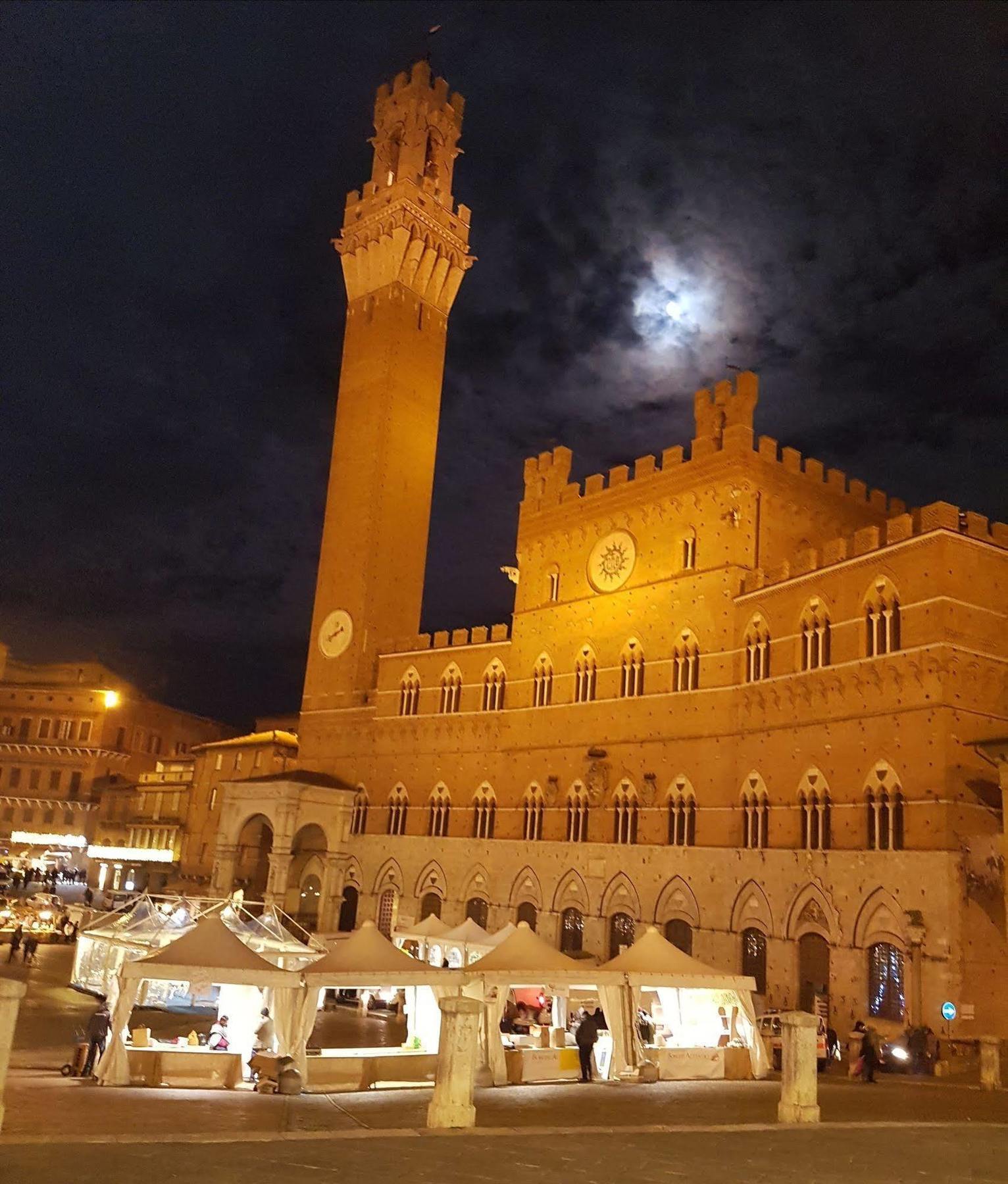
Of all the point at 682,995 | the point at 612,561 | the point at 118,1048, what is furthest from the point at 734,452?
the point at 118,1048

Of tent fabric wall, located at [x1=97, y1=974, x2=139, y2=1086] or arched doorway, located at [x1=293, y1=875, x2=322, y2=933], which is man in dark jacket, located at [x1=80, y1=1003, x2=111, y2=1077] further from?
arched doorway, located at [x1=293, y1=875, x2=322, y2=933]

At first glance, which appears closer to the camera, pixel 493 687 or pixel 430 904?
pixel 493 687

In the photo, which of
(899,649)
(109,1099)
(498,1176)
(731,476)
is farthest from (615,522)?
(498,1176)

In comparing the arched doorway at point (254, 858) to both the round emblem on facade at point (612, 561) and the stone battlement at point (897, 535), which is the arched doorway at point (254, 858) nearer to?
Answer: the round emblem on facade at point (612, 561)

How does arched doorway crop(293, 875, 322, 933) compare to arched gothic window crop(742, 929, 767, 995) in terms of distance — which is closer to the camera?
arched gothic window crop(742, 929, 767, 995)

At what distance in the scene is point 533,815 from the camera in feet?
111

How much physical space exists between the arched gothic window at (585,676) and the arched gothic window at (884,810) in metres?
10.3

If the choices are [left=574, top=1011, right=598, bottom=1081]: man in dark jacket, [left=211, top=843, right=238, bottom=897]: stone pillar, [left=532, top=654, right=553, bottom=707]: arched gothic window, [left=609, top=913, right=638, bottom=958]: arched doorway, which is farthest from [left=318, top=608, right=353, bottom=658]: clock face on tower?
[left=574, top=1011, right=598, bottom=1081]: man in dark jacket

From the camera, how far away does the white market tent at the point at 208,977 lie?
52.4 feet

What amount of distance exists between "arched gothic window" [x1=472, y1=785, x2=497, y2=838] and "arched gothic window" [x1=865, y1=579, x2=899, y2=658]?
15057 millimetres

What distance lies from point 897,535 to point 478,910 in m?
18.8

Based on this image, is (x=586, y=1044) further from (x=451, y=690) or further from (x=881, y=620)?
(x=451, y=690)

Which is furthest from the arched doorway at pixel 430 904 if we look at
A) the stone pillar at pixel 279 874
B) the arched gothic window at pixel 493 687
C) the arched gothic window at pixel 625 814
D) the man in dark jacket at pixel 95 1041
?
the man in dark jacket at pixel 95 1041

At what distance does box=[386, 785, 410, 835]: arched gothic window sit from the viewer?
3856cm
